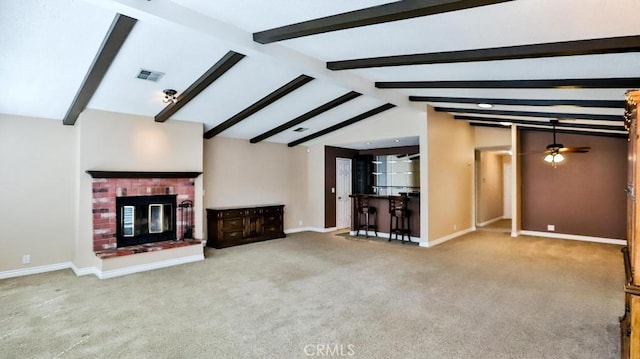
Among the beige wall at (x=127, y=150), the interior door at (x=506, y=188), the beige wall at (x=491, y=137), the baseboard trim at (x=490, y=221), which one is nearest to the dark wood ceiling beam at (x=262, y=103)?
the beige wall at (x=127, y=150)

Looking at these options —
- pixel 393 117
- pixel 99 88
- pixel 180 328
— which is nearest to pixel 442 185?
pixel 393 117

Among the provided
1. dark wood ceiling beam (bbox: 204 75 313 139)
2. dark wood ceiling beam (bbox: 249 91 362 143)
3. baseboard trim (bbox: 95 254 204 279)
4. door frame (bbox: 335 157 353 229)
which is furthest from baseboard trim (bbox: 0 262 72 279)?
door frame (bbox: 335 157 353 229)

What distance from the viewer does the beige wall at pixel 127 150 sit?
4957mm

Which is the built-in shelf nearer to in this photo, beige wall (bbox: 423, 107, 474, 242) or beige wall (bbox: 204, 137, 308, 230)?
beige wall (bbox: 204, 137, 308, 230)

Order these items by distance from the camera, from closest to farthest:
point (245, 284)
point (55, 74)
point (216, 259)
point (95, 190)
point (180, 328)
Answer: point (180, 328), point (55, 74), point (245, 284), point (95, 190), point (216, 259)

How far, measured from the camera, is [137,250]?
5055mm

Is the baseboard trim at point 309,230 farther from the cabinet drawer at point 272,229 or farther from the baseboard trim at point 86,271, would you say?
the baseboard trim at point 86,271

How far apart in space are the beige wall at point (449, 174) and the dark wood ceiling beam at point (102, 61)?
5.34 metres

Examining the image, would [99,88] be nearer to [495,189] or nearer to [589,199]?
[589,199]

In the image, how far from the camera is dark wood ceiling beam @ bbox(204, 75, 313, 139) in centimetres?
485

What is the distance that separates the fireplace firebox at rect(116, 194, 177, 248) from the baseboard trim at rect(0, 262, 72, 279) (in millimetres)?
896

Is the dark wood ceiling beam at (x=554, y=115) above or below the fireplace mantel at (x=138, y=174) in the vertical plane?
above

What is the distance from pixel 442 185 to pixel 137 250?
585cm

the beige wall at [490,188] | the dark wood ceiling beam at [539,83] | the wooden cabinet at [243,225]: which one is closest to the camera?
the dark wood ceiling beam at [539,83]
